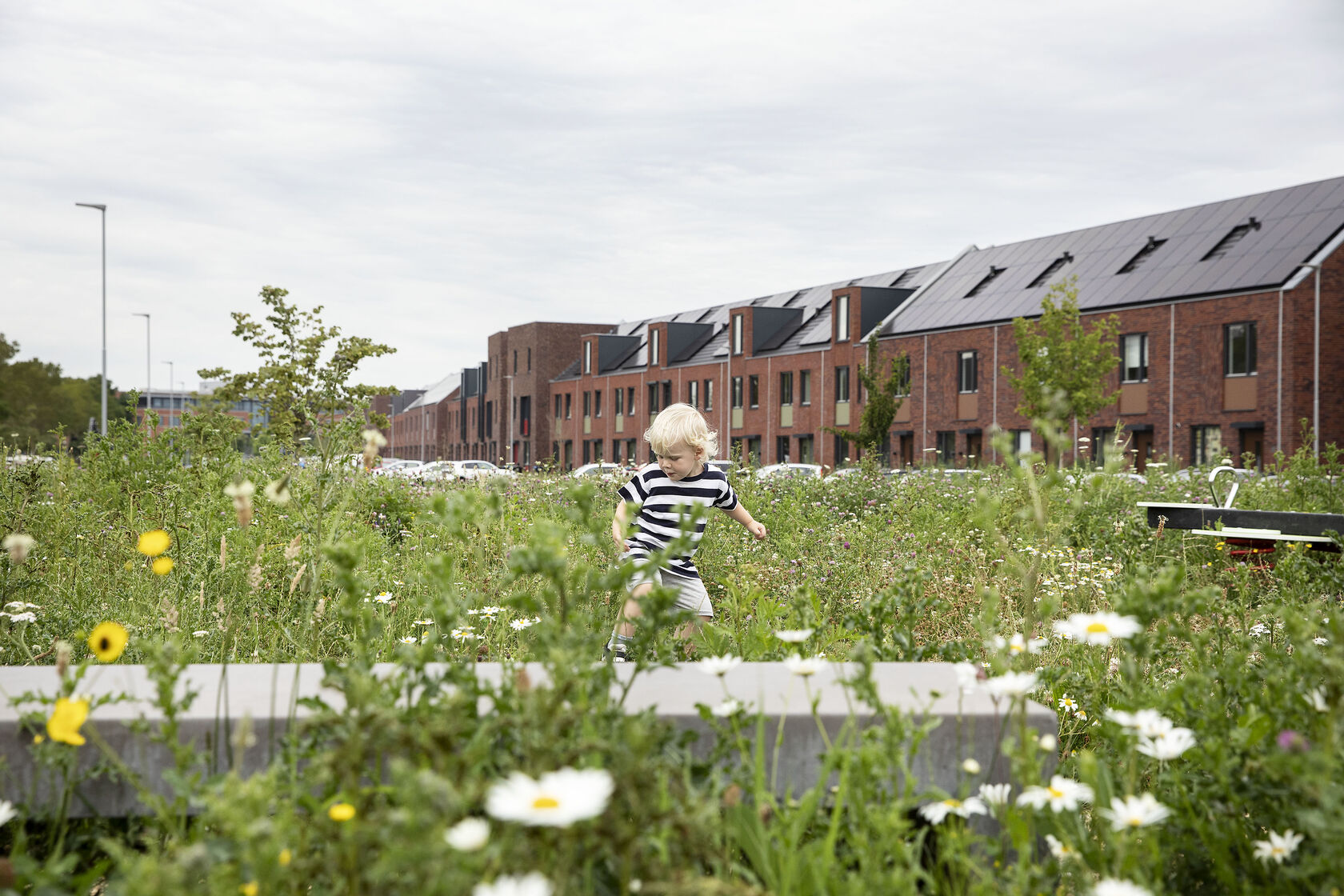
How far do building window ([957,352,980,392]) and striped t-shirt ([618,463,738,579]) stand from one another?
30.0 m

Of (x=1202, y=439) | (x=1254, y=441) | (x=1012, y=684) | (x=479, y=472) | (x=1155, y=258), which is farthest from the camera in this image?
(x=1155, y=258)

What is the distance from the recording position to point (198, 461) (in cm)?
614

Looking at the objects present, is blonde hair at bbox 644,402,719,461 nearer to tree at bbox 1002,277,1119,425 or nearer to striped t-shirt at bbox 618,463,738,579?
striped t-shirt at bbox 618,463,738,579

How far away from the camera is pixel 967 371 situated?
33.6 meters

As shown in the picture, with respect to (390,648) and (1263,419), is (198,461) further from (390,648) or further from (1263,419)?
(1263,419)

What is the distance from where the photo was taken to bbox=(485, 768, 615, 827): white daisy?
1072mm

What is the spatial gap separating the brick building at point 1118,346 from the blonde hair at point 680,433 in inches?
374

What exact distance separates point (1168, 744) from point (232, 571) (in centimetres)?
340

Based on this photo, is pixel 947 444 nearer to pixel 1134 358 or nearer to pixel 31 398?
pixel 1134 358

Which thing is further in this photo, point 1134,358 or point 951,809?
point 1134,358

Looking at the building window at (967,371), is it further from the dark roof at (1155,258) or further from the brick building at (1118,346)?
the dark roof at (1155,258)

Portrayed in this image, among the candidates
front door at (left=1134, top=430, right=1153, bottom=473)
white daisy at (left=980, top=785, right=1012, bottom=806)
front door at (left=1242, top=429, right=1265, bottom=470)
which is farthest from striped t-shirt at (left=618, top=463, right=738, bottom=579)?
front door at (left=1134, top=430, right=1153, bottom=473)

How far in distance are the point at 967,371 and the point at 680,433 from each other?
30.9m

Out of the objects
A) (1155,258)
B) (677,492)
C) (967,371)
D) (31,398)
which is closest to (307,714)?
(677,492)
